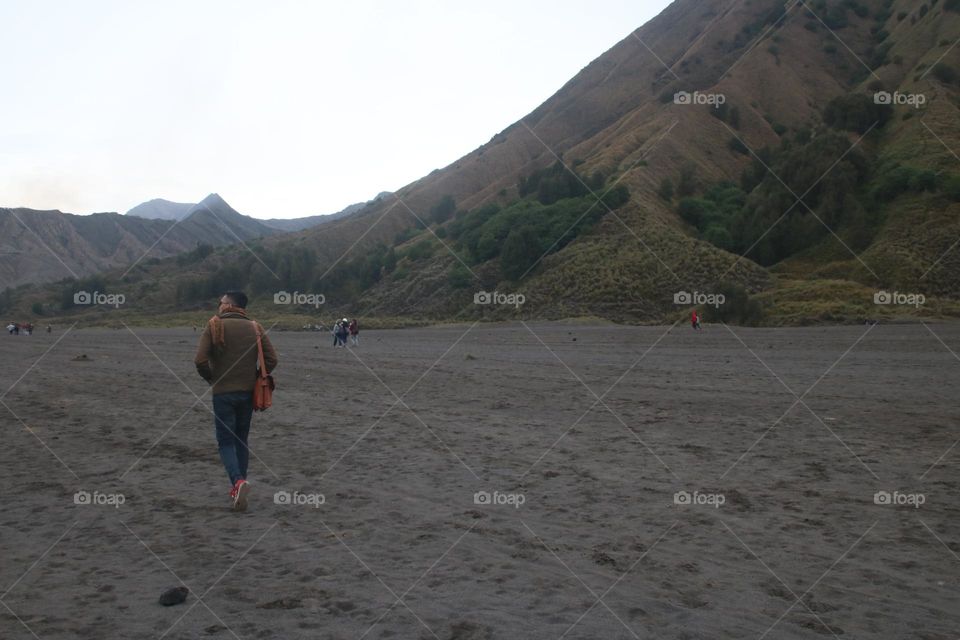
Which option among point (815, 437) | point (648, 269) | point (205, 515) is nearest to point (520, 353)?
point (815, 437)

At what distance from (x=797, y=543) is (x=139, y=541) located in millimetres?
5391

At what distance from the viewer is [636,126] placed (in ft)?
312

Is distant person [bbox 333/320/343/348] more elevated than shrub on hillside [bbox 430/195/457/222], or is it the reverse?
shrub on hillside [bbox 430/195/457/222]

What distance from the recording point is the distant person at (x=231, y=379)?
22.6ft

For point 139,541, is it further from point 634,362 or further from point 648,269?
point 648,269

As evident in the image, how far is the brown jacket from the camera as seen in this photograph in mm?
6938

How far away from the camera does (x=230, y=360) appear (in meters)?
7.01

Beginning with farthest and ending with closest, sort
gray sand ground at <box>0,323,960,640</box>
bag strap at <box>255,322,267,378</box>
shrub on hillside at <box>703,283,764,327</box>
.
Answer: shrub on hillside at <box>703,283,764,327</box> < bag strap at <box>255,322,267,378</box> < gray sand ground at <box>0,323,960,640</box>
